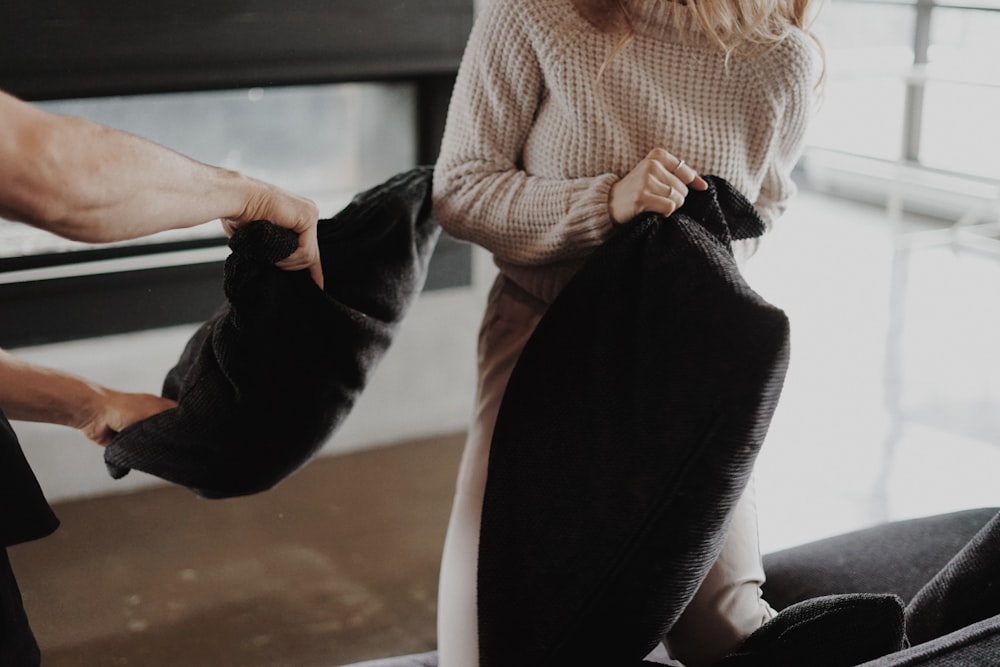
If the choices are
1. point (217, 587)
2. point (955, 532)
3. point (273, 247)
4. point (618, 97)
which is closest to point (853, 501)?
point (955, 532)

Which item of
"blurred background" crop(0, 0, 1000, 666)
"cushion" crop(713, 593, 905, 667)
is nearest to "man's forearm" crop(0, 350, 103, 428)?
"blurred background" crop(0, 0, 1000, 666)

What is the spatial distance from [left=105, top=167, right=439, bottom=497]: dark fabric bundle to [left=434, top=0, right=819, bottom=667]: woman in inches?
4.9

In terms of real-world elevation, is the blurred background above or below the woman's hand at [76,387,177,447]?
below

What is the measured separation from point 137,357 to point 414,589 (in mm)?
859

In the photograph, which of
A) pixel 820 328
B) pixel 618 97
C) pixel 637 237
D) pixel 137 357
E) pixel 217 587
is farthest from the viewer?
pixel 820 328

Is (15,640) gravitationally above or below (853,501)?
above

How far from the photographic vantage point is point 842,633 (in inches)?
39.8

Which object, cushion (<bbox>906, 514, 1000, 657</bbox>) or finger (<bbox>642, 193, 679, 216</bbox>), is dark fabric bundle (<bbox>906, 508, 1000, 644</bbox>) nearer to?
cushion (<bbox>906, 514, 1000, 657</bbox>)

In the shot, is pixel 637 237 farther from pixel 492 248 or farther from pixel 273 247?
pixel 273 247

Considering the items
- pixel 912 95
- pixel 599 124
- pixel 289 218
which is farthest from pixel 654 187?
pixel 912 95

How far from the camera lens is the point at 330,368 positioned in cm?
129

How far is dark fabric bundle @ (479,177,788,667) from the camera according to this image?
2.98ft

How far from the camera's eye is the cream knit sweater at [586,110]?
1.23 m

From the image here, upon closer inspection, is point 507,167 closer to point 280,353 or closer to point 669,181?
point 669,181
